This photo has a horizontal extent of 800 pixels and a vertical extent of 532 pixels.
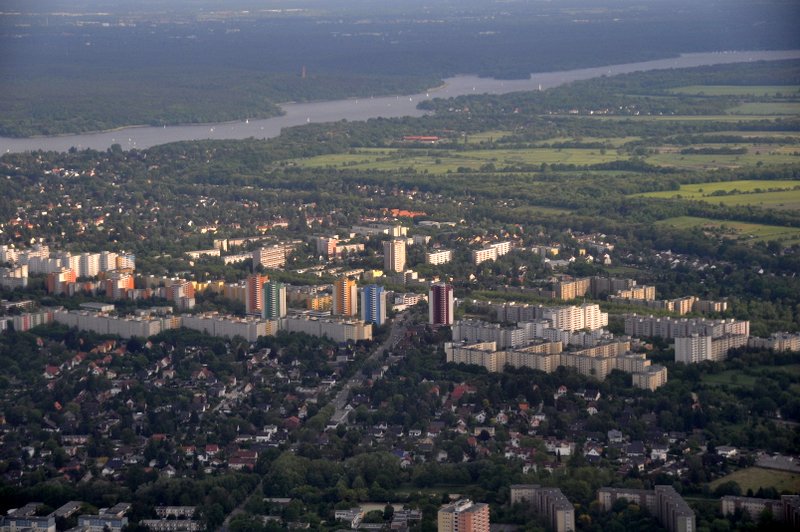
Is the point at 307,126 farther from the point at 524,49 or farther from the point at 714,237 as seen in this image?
the point at 524,49

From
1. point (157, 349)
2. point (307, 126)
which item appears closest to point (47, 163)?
point (307, 126)

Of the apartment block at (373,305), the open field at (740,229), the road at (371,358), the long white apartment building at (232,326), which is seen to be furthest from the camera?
the open field at (740,229)

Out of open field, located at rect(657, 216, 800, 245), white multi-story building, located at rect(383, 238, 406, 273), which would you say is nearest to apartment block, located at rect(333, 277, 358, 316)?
white multi-story building, located at rect(383, 238, 406, 273)

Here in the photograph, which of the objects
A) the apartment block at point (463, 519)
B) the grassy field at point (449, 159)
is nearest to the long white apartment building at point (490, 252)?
the grassy field at point (449, 159)

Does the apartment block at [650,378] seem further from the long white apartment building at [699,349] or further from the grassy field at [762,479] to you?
the grassy field at [762,479]

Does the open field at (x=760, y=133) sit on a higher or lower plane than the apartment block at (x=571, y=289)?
lower

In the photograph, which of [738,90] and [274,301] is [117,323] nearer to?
[274,301]

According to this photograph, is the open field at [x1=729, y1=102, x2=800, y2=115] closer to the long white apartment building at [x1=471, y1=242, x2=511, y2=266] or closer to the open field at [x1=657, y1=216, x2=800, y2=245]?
the open field at [x1=657, y1=216, x2=800, y2=245]
